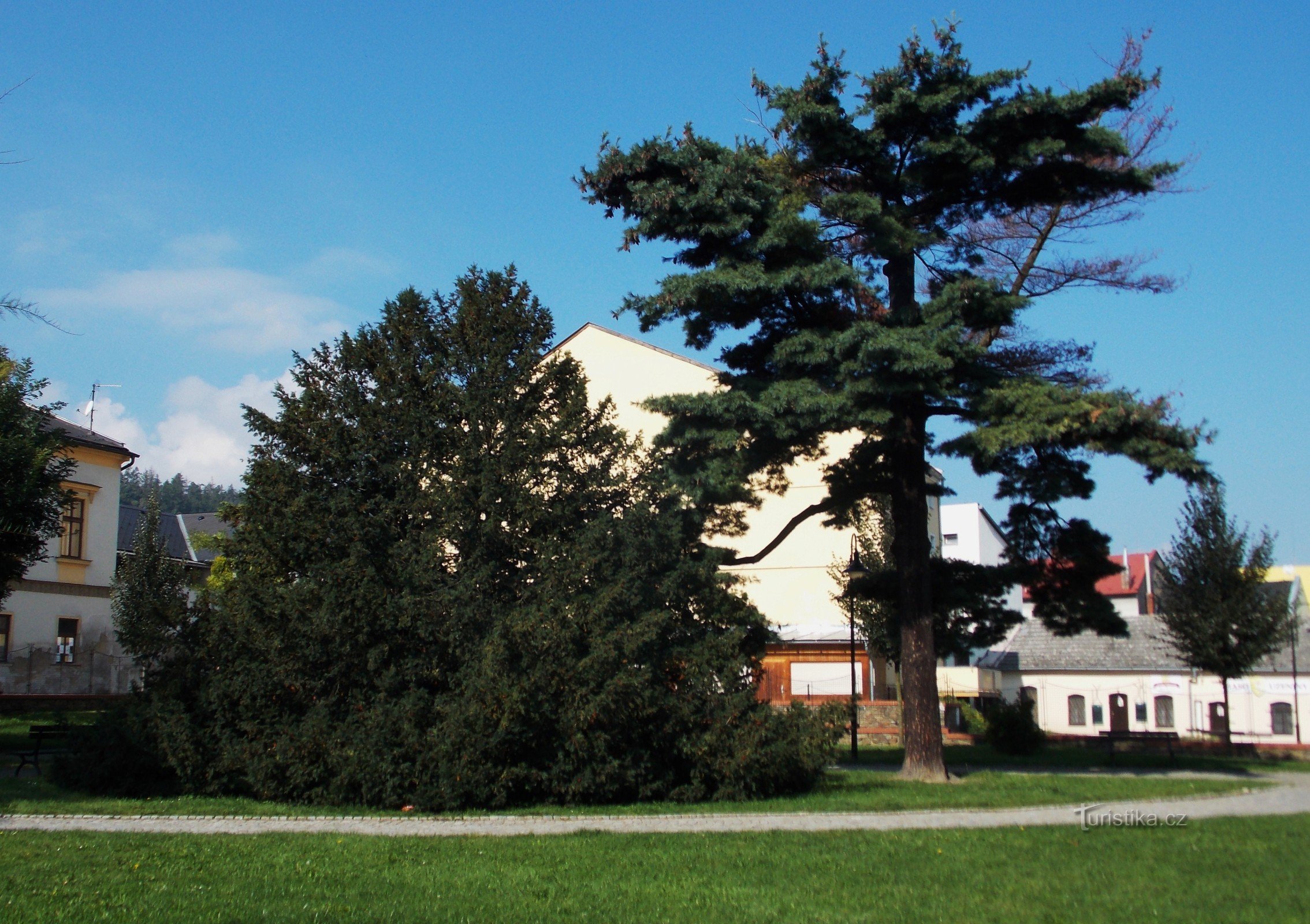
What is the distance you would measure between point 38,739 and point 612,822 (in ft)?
34.5

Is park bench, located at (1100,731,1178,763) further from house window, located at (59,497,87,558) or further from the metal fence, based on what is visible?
house window, located at (59,497,87,558)

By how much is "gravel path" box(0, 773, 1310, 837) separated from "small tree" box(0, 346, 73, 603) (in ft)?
22.2

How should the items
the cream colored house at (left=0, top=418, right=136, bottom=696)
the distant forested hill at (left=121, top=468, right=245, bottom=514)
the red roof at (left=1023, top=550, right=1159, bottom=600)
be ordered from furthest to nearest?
the distant forested hill at (left=121, top=468, right=245, bottom=514)
the red roof at (left=1023, top=550, right=1159, bottom=600)
the cream colored house at (left=0, top=418, right=136, bottom=696)

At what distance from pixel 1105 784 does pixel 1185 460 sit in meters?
5.03

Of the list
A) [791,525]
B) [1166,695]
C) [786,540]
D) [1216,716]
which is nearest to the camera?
[791,525]

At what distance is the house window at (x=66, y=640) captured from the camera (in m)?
34.7

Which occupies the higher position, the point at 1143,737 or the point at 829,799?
the point at 829,799

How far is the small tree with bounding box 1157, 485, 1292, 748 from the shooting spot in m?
27.4

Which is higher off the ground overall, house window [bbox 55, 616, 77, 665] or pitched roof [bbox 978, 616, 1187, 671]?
house window [bbox 55, 616, 77, 665]

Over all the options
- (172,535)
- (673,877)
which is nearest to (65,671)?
(172,535)

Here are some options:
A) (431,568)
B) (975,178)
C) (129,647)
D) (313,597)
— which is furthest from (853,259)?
(129,647)

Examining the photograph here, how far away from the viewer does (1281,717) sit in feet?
134

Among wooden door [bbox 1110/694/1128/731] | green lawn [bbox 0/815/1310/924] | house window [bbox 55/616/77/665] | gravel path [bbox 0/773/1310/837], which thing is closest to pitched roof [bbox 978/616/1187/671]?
wooden door [bbox 1110/694/1128/731]

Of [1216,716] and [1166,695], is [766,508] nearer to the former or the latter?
[1166,695]
